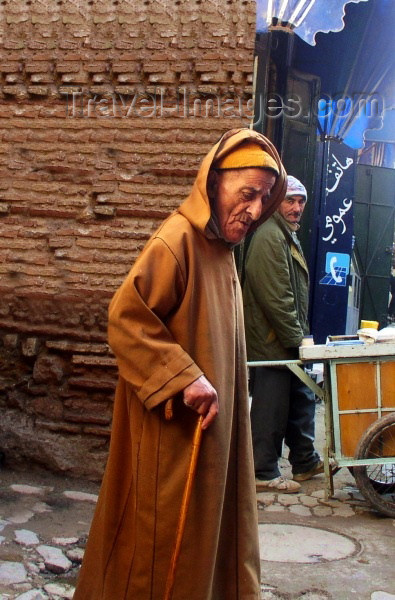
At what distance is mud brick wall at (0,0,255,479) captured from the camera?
5090mm

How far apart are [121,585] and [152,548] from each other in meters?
0.20

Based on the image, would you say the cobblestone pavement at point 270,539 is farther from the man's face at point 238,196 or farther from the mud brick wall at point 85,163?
the man's face at point 238,196

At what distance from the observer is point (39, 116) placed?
5.29 metres

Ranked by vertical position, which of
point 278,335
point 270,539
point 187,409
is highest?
point 278,335

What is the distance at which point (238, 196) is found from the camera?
2855 mm

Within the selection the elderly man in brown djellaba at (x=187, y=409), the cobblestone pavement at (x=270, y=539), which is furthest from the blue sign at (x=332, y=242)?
the elderly man in brown djellaba at (x=187, y=409)

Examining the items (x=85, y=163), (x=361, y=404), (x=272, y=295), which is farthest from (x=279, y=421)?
(x=85, y=163)

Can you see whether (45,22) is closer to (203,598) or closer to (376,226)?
(203,598)

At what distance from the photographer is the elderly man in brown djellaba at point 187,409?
2.66 meters

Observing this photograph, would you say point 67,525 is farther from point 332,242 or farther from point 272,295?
point 332,242

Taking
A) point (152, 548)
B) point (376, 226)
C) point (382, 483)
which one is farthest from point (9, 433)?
point (376, 226)

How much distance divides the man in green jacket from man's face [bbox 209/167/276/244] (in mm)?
2586

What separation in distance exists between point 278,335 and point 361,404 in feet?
2.68

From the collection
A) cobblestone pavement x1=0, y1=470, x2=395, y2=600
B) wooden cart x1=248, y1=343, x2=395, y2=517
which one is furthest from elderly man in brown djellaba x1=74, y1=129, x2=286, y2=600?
wooden cart x1=248, y1=343, x2=395, y2=517
